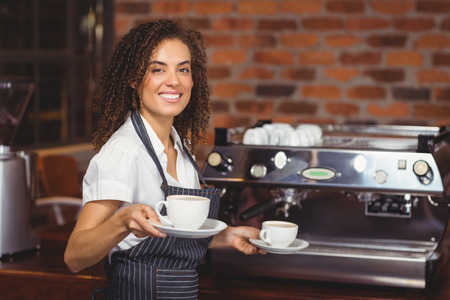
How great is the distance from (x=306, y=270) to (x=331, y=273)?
0.06 meters

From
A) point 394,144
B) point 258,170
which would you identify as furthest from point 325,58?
point 258,170

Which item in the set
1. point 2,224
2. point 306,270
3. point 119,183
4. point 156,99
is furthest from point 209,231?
point 2,224

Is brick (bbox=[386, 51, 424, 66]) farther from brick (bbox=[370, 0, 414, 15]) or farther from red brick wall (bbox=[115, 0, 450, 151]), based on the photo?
brick (bbox=[370, 0, 414, 15])

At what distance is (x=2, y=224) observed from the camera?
69.8 inches

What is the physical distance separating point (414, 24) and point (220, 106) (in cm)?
84

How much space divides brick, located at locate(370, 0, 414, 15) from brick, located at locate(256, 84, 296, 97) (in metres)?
0.45

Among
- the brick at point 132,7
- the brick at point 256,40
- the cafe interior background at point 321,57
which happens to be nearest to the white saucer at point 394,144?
the cafe interior background at point 321,57

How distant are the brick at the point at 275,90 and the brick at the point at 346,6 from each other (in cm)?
35

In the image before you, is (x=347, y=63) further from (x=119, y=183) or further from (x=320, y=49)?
(x=119, y=183)

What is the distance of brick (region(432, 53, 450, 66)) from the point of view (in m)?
2.72

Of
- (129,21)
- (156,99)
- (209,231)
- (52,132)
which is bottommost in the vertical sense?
(52,132)

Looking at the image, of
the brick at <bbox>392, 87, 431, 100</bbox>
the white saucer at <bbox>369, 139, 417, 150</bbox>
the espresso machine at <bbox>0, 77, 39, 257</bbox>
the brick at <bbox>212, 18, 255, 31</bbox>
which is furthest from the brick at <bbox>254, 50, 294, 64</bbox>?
the espresso machine at <bbox>0, 77, 39, 257</bbox>

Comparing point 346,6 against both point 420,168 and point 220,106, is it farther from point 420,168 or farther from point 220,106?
point 420,168

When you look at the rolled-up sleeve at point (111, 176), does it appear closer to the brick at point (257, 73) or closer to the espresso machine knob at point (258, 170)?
the espresso machine knob at point (258, 170)
